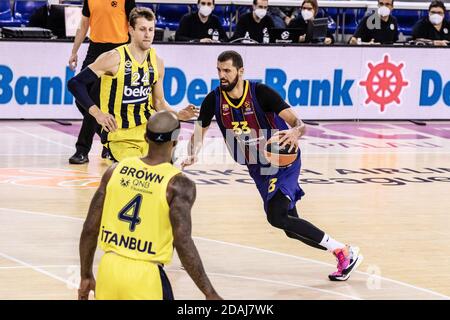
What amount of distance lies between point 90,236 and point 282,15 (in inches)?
587

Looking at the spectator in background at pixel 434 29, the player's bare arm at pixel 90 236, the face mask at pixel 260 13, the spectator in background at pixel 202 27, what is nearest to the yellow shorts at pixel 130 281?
the player's bare arm at pixel 90 236

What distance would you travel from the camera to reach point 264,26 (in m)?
18.4

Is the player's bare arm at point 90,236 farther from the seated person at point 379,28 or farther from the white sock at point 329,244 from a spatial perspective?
the seated person at point 379,28

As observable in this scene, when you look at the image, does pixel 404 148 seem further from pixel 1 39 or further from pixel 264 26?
pixel 1 39

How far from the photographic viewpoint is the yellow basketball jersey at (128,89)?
→ 31.9 ft

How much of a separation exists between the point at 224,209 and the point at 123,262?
5956 millimetres

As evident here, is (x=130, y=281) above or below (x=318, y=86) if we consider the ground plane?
above

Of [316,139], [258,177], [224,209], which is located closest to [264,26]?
[316,139]

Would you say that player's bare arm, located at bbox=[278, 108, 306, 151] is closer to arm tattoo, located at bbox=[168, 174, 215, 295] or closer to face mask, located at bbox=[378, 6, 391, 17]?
arm tattoo, located at bbox=[168, 174, 215, 295]

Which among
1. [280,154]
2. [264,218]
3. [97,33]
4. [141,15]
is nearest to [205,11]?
[97,33]

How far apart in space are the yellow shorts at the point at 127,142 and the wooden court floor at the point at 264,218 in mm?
933

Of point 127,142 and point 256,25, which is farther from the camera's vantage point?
point 256,25

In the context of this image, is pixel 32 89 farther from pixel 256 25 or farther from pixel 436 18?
pixel 436 18

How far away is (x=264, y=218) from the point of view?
11.3m
